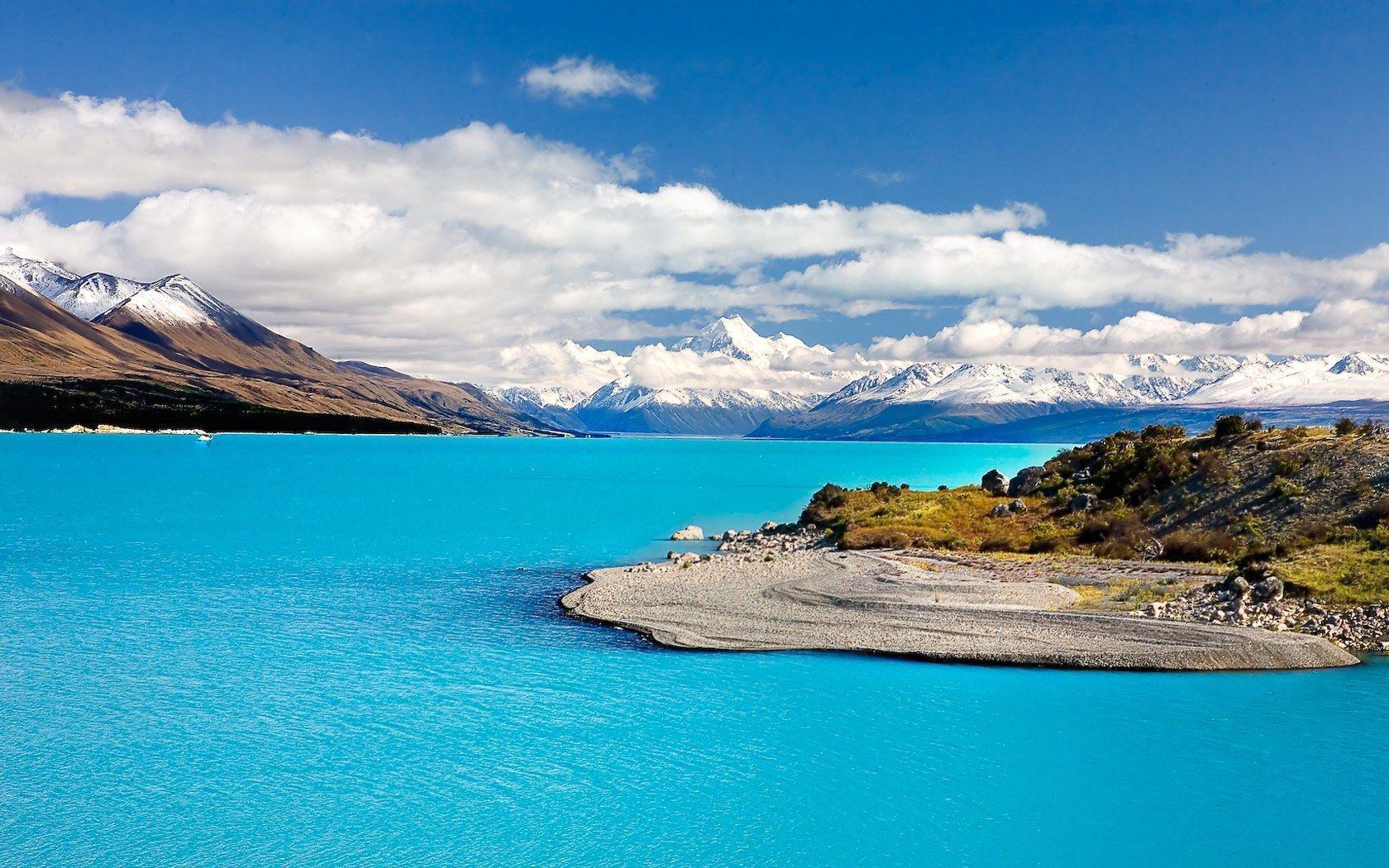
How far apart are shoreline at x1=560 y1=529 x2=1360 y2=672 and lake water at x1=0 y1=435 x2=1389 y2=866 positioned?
50.2 inches

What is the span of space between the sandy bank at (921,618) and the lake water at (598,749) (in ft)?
3.84

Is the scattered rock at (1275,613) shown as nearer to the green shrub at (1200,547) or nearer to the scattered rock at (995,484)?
the green shrub at (1200,547)

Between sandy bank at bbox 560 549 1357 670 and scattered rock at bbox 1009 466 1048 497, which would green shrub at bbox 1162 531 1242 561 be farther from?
scattered rock at bbox 1009 466 1048 497

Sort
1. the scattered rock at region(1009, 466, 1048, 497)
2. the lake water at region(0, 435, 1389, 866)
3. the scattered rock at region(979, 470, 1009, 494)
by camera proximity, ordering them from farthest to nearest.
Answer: the scattered rock at region(979, 470, 1009, 494) → the scattered rock at region(1009, 466, 1048, 497) → the lake water at region(0, 435, 1389, 866)

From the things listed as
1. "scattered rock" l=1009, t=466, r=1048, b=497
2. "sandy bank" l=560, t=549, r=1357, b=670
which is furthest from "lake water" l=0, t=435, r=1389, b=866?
"scattered rock" l=1009, t=466, r=1048, b=497

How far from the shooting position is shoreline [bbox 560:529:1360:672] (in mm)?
36094

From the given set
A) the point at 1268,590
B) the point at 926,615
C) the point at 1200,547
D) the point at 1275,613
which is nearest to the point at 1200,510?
the point at 1200,547

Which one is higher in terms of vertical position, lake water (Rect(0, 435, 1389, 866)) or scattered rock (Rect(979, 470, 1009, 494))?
scattered rock (Rect(979, 470, 1009, 494))

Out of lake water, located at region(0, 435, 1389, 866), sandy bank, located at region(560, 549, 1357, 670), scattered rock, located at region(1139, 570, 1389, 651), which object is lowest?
lake water, located at region(0, 435, 1389, 866)

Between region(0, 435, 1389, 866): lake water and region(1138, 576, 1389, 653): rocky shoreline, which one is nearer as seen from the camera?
region(0, 435, 1389, 866): lake water

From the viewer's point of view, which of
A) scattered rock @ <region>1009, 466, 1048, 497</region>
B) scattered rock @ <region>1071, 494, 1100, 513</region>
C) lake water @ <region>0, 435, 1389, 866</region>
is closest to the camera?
lake water @ <region>0, 435, 1389, 866</region>

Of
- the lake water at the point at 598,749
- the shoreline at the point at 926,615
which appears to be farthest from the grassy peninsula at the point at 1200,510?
the lake water at the point at 598,749

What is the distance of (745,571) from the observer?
184 feet

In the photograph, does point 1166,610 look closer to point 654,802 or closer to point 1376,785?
point 1376,785
